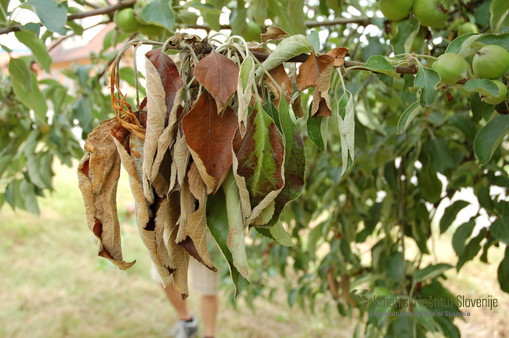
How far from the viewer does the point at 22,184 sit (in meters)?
1.41

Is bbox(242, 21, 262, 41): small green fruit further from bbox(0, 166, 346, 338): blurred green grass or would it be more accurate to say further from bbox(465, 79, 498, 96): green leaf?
bbox(0, 166, 346, 338): blurred green grass

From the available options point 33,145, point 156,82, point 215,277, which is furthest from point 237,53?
point 215,277

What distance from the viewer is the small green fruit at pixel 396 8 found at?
2.69 ft

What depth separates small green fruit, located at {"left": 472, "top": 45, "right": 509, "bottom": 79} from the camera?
0.67m

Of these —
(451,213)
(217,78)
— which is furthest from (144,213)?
(451,213)

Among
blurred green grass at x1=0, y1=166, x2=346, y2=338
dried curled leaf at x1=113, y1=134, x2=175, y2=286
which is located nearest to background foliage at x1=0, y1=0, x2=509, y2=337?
dried curled leaf at x1=113, y1=134, x2=175, y2=286

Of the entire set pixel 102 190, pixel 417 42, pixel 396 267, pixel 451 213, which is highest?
pixel 417 42

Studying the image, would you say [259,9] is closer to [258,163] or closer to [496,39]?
[496,39]

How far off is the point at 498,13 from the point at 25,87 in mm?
935

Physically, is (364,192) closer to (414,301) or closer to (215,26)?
(414,301)

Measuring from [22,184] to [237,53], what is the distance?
43.0 inches

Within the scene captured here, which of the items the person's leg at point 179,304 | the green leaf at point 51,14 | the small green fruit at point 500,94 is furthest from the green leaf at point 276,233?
the person's leg at point 179,304

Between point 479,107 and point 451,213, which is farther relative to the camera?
point 451,213

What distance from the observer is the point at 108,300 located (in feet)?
10.2
